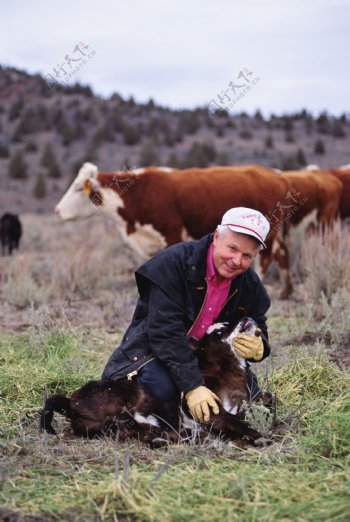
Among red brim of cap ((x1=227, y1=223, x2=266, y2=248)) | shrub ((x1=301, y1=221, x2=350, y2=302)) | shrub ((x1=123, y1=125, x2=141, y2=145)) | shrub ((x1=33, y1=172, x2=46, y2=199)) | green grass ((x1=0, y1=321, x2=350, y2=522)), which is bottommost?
green grass ((x1=0, y1=321, x2=350, y2=522))

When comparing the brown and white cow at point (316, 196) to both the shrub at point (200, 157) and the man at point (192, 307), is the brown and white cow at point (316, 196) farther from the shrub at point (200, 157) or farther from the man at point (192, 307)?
the shrub at point (200, 157)

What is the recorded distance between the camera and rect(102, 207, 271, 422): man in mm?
3973

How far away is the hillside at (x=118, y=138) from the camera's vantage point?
30.0 m

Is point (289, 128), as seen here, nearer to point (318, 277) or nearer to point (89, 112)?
point (89, 112)

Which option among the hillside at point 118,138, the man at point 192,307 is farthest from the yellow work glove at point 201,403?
the hillside at point 118,138

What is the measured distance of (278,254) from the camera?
405 inches

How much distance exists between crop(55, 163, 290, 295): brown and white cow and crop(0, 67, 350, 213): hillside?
51.1 feet

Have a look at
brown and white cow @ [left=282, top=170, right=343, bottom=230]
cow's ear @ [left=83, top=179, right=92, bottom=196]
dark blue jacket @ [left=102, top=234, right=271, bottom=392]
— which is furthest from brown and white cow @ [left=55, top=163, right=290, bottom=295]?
dark blue jacket @ [left=102, top=234, right=271, bottom=392]

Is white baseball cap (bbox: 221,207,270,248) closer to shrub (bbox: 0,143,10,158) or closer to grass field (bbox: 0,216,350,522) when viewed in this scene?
grass field (bbox: 0,216,350,522)

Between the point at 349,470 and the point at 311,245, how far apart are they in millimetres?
6691

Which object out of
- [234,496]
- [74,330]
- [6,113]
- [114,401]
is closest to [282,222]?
[74,330]

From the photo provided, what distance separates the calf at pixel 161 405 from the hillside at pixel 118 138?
21.7 metres

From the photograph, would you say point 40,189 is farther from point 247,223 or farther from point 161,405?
point 247,223

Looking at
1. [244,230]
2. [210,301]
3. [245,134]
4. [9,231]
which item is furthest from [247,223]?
[245,134]
